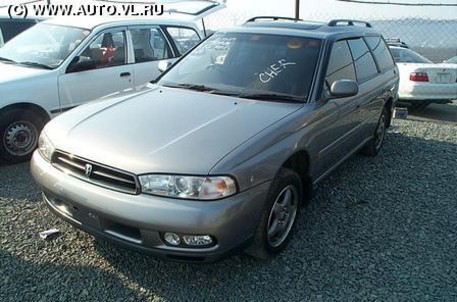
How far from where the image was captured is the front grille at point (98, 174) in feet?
8.13

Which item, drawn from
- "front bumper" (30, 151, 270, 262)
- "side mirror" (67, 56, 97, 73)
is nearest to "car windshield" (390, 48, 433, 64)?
"side mirror" (67, 56, 97, 73)

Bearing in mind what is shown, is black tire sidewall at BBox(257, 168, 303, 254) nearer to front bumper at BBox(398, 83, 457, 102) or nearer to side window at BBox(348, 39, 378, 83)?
side window at BBox(348, 39, 378, 83)

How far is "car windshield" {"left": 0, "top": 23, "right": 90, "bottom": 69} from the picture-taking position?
5121mm

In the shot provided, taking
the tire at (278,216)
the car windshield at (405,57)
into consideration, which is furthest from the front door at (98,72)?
the car windshield at (405,57)

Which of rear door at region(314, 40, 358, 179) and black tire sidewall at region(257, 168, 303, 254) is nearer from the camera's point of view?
black tire sidewall at region(257, 168, 303, 254)

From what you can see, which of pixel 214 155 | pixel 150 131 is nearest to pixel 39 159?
pixel 150 131

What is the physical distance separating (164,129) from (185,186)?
21.9 inches

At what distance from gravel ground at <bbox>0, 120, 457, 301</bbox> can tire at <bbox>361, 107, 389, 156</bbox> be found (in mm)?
1107

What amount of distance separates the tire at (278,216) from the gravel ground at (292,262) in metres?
0.13

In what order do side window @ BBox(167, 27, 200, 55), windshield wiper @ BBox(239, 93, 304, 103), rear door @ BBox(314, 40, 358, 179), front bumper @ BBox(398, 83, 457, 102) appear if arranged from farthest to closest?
front bumper @ BBox(398, 83, 457, 102) → side window @ BBox(167, 27, 200, 55) → rear door @ BBox(314, 40, 358, 179) → windshield wiper @ BBox(239, 93, 304, 103)

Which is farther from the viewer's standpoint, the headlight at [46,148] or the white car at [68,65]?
the white car at [68,65]

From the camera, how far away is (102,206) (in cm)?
249

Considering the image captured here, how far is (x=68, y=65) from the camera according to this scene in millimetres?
5012

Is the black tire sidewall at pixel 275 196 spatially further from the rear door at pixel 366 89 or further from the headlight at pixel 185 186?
the rear door at pixel 366 89
